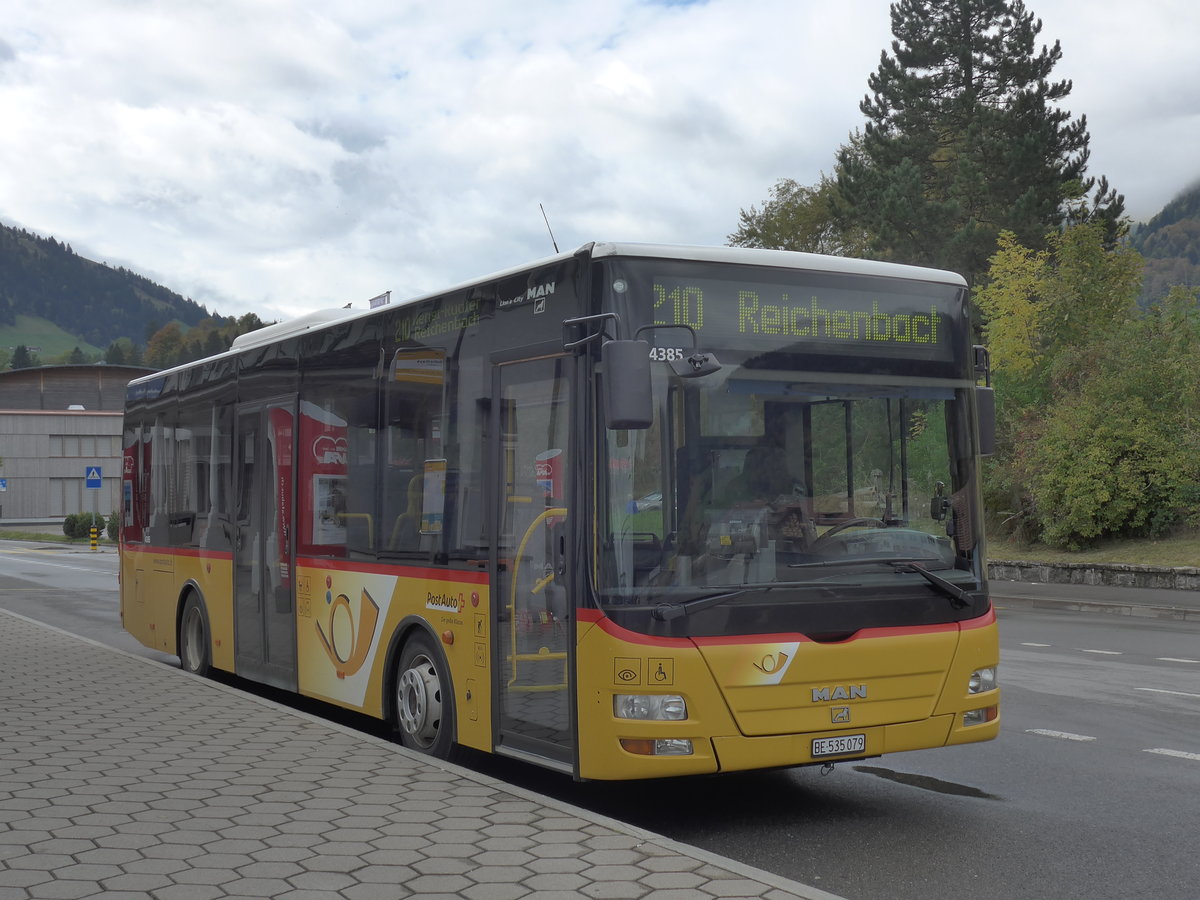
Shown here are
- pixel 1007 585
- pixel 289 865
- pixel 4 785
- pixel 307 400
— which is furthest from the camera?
pixel 1007 585

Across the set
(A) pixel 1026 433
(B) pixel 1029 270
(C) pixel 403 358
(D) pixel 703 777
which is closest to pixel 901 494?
(D) pixel 703 777

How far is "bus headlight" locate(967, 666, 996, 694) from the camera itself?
7.02 m

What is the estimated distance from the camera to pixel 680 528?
6371 mm

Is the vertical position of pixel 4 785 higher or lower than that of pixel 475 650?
lower

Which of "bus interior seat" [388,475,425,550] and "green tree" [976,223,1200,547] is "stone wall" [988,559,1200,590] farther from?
"bus interior seat" [388,475,425,550]

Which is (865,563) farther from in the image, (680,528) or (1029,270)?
(1029,270)

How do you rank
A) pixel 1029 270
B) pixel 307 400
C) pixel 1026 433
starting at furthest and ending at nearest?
pixel 1029 270 < pixel 1026 433 < pixel 307 400

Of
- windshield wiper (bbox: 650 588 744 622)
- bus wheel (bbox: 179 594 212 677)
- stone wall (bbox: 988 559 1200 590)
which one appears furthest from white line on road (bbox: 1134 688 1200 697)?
stone wall (bbox: 988 559 1200 590)

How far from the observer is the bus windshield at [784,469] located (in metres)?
6.39

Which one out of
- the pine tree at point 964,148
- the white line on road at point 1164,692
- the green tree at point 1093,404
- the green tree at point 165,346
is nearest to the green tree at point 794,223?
the pine tree at point 964,148

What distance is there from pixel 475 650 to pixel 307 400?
3.16 m

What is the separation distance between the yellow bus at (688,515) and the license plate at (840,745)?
0.02m

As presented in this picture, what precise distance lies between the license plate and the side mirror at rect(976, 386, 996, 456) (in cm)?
176

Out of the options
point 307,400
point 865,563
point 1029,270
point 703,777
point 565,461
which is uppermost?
point 1029,270
